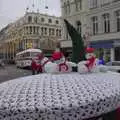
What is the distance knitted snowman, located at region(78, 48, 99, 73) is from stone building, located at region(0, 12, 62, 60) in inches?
3046

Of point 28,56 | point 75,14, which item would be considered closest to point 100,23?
point 75,14

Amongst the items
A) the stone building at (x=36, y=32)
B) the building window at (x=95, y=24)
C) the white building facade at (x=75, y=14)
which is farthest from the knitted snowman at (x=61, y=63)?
the stone building at (x=36, y=32)

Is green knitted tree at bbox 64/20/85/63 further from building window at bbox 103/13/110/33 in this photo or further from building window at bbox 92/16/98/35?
building window at bbox 92/16/98/35

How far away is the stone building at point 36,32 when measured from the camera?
85.4 m

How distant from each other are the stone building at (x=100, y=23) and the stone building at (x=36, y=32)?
37.0m

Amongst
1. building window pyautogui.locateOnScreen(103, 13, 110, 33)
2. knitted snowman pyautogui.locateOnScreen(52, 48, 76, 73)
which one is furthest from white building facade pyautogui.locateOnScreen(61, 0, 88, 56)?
A: knitted snowman pyautogui.locateOnScreen(52, 48, 76, 73)

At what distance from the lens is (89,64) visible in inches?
119

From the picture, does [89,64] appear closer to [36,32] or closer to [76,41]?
[76,41]

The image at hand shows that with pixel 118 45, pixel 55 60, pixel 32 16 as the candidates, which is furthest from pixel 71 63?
pixel 32 16

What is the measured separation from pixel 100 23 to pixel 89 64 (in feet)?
123

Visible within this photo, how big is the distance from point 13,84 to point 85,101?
67 cm

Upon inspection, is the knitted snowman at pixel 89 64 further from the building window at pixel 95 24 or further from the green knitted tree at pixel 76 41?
the building window at pixel 95 24

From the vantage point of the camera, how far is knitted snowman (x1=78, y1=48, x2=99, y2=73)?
2.97 m

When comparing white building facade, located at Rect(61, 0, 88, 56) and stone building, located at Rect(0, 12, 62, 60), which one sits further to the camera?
stone building, located at Rect(0, 12, 62, 60)
